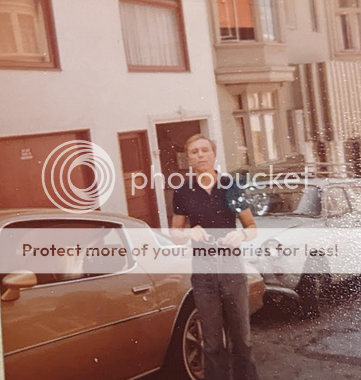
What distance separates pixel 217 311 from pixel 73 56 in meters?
1.07

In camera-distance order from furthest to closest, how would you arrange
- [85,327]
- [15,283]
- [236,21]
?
[236,21] → [85,327] → [15,283]

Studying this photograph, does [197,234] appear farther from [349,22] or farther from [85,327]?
[349,22]

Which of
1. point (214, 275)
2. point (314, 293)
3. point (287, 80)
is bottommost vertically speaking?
point (314, 293)

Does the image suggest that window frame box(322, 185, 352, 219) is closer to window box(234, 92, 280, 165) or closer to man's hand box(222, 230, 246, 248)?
window box(234, 92, 280, 165)

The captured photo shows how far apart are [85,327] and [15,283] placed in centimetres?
30

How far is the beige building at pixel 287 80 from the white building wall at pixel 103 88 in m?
0.08

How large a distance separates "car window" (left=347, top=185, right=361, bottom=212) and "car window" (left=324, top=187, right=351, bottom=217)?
22 millimetres

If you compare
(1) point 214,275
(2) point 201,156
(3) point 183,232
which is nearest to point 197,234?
(3) point 183,232

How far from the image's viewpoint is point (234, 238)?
6.50 feet

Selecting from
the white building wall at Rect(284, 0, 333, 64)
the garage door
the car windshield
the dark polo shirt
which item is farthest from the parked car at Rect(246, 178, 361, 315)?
the garage door

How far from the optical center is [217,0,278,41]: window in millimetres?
2051

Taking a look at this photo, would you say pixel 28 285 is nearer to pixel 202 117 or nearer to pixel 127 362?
pixel 127 362

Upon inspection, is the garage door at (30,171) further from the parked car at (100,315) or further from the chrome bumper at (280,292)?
the chrome bumper at (280,292)

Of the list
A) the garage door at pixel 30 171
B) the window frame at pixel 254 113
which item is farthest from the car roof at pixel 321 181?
the garage door at pixel 30 171
